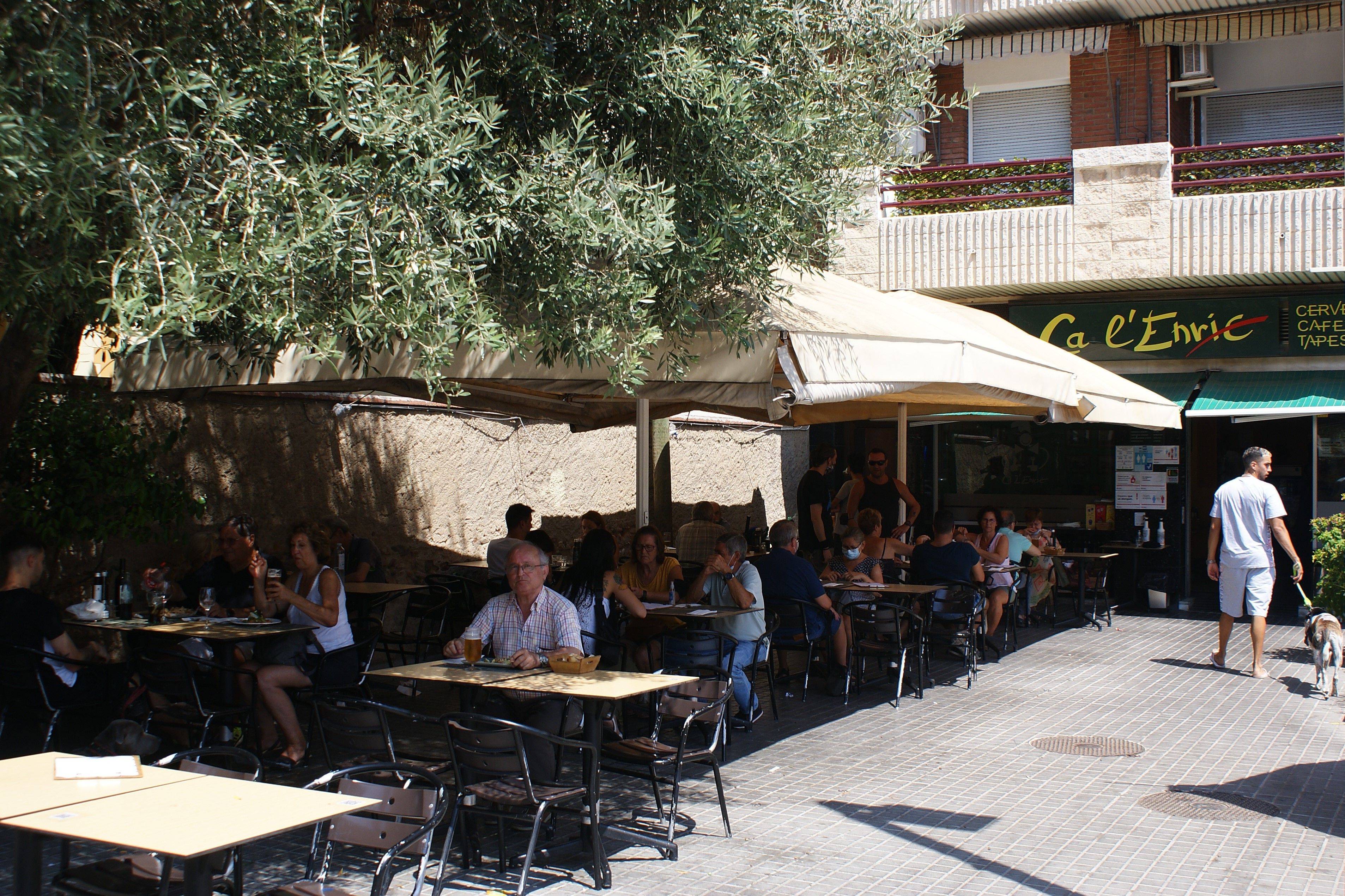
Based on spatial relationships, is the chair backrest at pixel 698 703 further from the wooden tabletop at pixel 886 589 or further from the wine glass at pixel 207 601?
the wooden tabletop at pixel 886 589

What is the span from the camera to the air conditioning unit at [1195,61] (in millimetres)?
14961

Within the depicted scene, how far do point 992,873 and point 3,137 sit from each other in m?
4.66

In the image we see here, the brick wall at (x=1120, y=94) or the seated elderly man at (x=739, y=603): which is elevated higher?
the brick wall at (x=1120, y=94)

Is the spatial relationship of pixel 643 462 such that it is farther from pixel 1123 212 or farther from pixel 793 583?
pixel 1123 212

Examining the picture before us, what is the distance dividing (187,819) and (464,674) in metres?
2.20

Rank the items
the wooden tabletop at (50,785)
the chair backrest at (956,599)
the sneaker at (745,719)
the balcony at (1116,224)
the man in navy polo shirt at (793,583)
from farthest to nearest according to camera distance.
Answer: the balcony at (1116,224) < the chair backrest at (956,599) < the man in navy polo shirt at (793,583) < the sneaker at (745,719) < the wooden tabletop at (50,785)

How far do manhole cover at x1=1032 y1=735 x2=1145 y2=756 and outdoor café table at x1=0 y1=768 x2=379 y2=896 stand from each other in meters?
5.20

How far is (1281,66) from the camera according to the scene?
15.1 metres

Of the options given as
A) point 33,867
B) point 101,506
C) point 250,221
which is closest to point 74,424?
point 101,506

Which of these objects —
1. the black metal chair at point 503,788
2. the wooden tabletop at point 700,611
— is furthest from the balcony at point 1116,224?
the black metal chair at point 503,788

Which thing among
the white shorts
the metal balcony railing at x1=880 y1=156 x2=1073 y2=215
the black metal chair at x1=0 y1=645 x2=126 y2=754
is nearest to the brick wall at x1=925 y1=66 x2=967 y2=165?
the metal balcony railing at x1=880 y1=156 x2=1073 y2=215

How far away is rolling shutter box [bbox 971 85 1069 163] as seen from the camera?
15.8 meters

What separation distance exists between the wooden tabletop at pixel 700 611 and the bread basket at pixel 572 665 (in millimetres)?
1863

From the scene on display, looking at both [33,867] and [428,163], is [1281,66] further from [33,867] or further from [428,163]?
[33,867]
